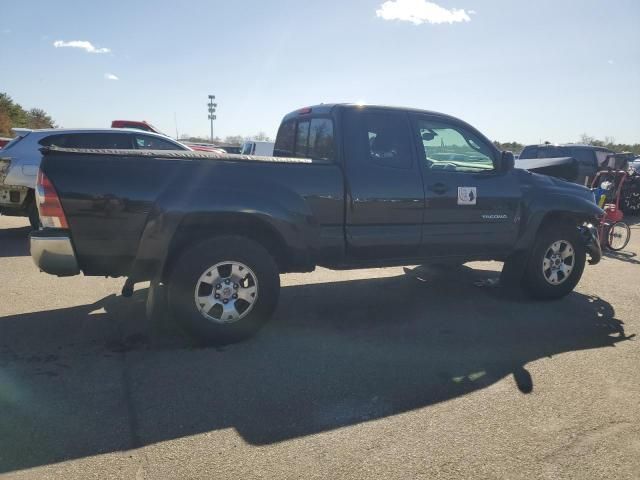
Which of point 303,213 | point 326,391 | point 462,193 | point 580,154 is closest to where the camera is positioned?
point 326,391

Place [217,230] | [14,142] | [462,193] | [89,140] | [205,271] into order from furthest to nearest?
[89,140], [14,142], [462,193], [217,230], [205,271]

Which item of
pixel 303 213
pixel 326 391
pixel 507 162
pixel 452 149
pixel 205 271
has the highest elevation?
pixel 452 149

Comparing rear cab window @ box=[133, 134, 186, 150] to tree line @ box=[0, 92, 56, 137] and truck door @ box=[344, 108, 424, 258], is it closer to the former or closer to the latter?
truck door @ box=[344, 108, 424, 258]

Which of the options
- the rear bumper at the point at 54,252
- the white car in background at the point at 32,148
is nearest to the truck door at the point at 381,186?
the rear bumper at the point at 54,252

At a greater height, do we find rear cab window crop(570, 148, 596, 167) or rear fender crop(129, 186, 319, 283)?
rear cab window crop(570, 148, 596, 167)

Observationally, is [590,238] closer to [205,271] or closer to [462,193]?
[462,193]

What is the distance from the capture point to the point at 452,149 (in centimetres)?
494

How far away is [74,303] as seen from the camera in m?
4.84

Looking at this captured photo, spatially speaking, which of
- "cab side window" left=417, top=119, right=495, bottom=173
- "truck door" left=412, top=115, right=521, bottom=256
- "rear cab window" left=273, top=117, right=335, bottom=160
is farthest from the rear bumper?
"cab side window" left=417, top=119, right=495, bottom=173

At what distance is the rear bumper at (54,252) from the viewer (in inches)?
137

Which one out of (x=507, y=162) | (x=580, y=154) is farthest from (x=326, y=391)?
(x=580, y=154)

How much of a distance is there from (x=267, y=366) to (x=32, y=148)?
6.22m

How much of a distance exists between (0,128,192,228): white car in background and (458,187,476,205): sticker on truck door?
5455 mm

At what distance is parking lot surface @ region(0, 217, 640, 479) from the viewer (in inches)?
99.7
